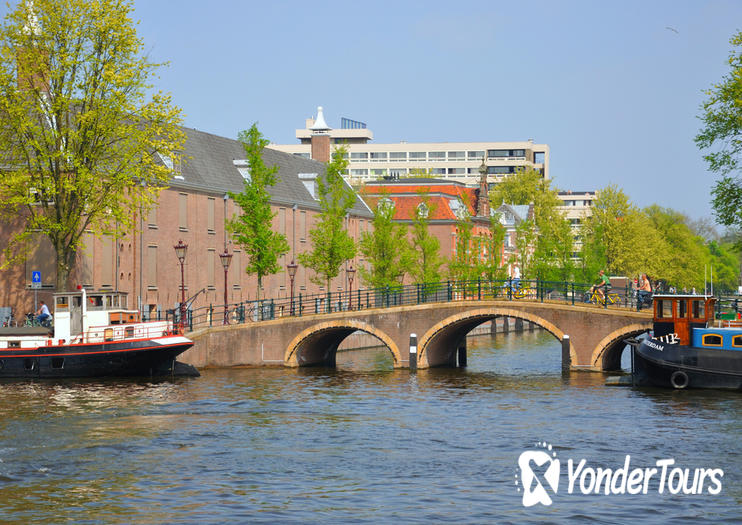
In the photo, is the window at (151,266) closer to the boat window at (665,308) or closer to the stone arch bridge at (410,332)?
the stone arch bridge at (410,332)

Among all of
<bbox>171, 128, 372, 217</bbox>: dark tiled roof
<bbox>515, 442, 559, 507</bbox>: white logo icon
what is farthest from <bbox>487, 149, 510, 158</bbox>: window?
<bbox>515, 442, 559, 507</bbox>: white logo icon

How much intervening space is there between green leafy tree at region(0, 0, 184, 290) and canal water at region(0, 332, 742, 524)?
8484 millimetres

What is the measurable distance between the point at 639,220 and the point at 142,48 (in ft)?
213

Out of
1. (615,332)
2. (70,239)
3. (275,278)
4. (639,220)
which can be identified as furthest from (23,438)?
(639,220)

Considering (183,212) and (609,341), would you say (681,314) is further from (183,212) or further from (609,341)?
(183,212)

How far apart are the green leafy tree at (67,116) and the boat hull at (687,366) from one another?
23637 mm

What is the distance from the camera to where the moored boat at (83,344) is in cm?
4756

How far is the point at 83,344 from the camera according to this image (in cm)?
4750

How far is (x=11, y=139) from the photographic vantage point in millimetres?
50625

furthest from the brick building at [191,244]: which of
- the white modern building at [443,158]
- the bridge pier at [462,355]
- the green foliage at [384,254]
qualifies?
the white modern building at [443,158]

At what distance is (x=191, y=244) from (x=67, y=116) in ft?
52.1

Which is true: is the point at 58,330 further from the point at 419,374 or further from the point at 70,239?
the point at 419,374

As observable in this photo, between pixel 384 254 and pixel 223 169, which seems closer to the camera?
pixel 223 169

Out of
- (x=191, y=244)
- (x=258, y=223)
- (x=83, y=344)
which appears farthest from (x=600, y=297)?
(x=191, y=244)
